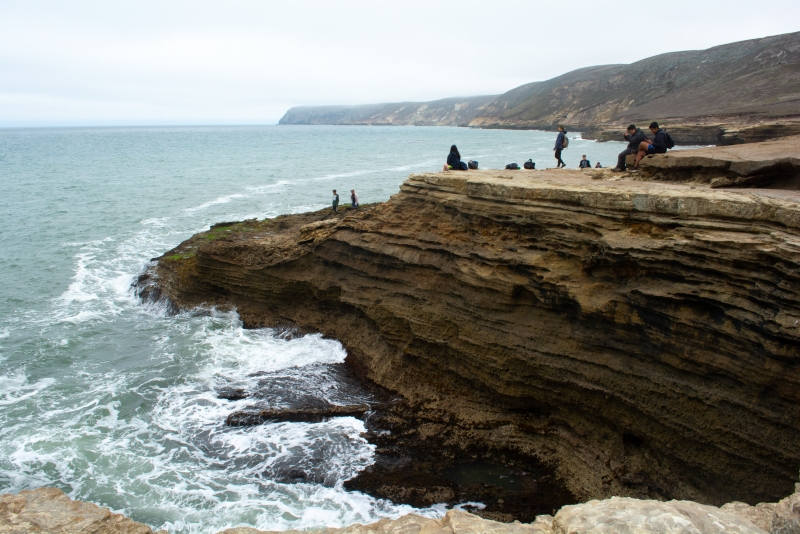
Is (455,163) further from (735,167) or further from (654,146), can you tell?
(735,167)

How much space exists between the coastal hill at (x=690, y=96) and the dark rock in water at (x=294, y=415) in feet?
89.9

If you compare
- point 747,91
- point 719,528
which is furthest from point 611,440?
point 747,91

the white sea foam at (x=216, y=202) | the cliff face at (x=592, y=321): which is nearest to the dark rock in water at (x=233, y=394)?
the cliff face at (x=592, y=321)

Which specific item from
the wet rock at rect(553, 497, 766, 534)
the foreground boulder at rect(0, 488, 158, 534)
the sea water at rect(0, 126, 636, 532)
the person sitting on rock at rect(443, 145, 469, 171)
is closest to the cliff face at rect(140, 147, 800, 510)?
the person sitting on rock at rect(443, 145, 469, 171)

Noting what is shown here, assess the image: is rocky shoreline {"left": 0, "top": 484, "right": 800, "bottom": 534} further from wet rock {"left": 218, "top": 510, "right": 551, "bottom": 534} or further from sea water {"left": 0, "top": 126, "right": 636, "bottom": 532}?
sea water {"left": 0, "top": 126, "right": 636, "bottom": 532}

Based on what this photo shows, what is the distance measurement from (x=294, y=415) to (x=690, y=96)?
9264 centimetres

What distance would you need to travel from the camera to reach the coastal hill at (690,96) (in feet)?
176

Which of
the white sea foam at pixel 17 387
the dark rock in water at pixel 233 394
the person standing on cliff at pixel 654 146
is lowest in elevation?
the dark rock in water at pixel 233 394

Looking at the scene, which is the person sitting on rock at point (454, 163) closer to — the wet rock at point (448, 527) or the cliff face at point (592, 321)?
the cliff face at point (592, 321)

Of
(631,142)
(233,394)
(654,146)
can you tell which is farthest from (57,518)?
(631,142)

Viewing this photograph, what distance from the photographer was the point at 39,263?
2127 cm

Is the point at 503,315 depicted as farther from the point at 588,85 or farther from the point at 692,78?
the point at 588,85

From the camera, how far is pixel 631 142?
12.4m

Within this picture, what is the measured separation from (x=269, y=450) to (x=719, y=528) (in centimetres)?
786
